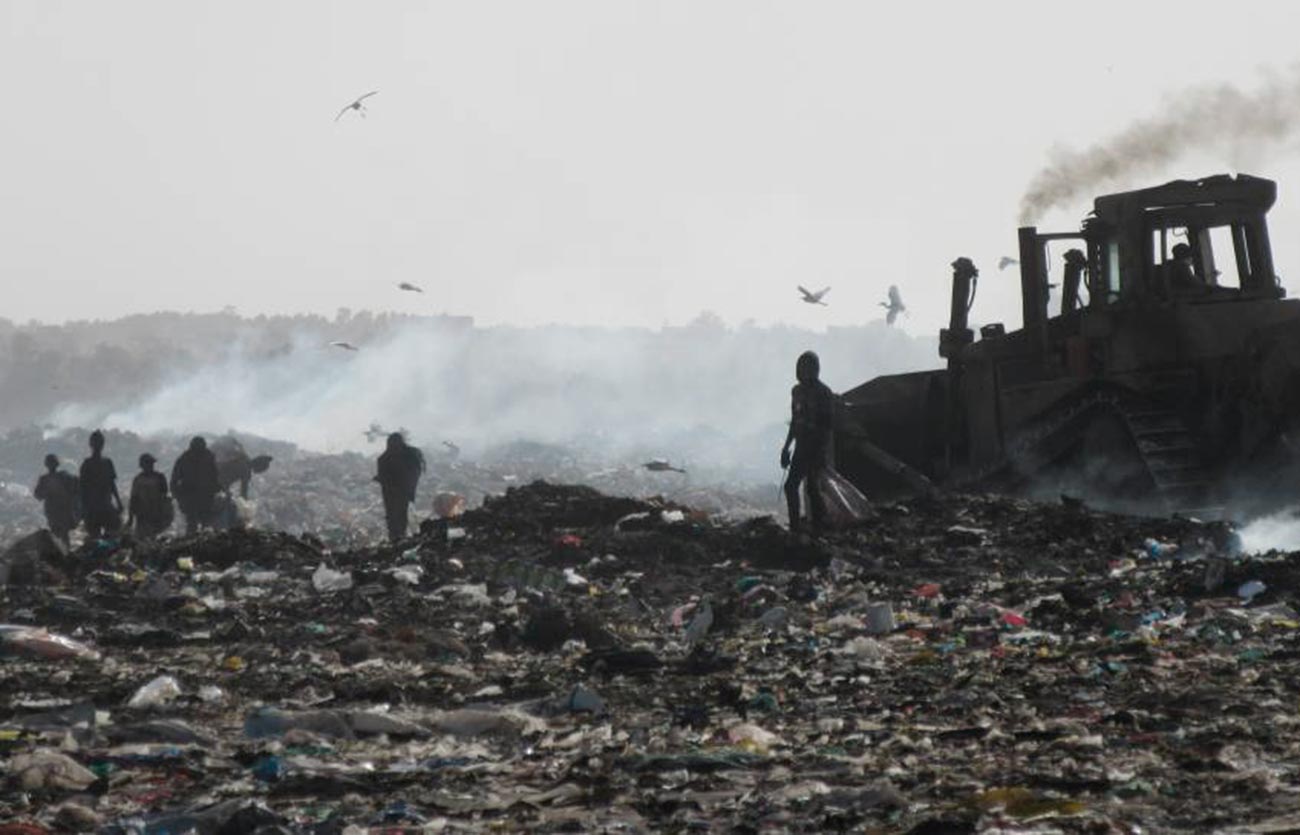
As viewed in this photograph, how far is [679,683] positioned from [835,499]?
5983mm

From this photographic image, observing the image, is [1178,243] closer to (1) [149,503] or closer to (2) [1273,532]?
(2) [1273,532]

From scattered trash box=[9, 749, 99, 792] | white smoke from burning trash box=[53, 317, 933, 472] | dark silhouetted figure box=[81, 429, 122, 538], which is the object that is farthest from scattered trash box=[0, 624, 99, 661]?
white smoke from burning trash box=[53, 317, 933, 472]

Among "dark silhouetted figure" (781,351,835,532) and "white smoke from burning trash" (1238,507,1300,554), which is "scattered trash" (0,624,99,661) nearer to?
"dark silhouetted figure" (781,351,835,532)

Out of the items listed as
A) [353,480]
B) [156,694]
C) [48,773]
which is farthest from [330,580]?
[353,480]

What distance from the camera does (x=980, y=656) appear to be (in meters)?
8.37

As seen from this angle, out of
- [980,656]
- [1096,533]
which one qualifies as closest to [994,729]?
[980,656]

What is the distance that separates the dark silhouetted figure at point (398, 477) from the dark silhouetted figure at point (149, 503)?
Result: 2.01m

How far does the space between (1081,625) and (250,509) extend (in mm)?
13627

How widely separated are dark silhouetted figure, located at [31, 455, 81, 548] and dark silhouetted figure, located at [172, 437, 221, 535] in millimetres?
994

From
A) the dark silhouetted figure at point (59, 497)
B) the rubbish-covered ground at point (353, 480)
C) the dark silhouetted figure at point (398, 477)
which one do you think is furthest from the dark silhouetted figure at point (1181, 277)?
the rubbish-covered ground at point (353, 480)

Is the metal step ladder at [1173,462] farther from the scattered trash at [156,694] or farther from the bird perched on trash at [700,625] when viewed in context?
the scattered trash at [156,694]

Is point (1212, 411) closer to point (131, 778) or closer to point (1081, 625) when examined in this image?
point (1081, 625)

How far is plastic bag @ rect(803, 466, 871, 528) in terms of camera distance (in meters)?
13.9

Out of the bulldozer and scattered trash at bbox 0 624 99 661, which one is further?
the bulldozer
